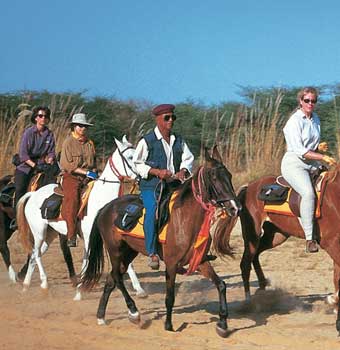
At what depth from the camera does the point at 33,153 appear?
1311 cm

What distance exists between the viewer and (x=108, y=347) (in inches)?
323

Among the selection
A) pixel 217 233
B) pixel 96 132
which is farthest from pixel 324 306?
pixel 96 132

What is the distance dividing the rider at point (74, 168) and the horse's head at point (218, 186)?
3.40 metres

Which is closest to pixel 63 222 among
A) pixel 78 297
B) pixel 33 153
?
pixel 78 297

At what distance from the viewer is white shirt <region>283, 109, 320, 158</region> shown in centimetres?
957

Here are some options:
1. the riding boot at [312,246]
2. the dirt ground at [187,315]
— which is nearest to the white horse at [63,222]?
the dirt ground at [187,315]

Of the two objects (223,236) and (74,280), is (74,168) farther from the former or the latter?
(223,236)

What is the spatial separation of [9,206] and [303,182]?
231 inches

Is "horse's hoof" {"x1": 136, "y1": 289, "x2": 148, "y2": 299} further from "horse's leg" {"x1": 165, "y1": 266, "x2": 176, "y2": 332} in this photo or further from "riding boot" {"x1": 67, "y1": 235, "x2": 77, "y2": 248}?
"horse's leg" {"x1": 165, "y1": 266, "x2": 176, "y2": 332}

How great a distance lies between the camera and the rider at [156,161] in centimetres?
909

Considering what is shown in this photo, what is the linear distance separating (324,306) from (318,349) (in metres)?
2.24

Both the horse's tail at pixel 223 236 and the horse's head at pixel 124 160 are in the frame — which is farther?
the horse's head at pixel 124 160

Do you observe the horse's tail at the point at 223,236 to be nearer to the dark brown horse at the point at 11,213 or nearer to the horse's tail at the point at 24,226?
the dark brown horse at the point at 11,213

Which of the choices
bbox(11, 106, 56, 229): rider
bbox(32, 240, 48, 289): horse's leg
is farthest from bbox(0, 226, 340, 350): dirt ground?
bbox(11, 106, 56, 229): rider
